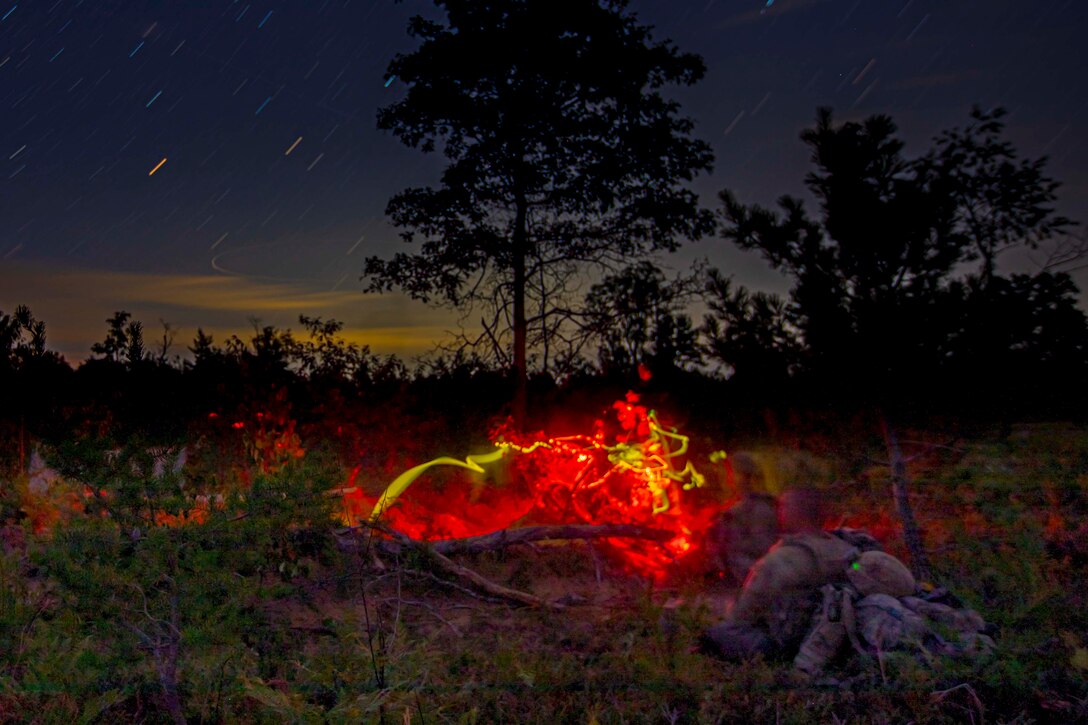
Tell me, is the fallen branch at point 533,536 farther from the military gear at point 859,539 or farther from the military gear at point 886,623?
the military gear at point 886,623

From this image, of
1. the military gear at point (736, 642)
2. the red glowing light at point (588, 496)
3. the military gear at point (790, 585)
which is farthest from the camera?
the red glowing light at point (588, 496)

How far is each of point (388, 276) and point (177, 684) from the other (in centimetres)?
831

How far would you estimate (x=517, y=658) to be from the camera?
517cm

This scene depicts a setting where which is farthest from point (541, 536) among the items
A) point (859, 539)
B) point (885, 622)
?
point (885, 622)

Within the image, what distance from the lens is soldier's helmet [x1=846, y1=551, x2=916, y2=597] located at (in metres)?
5.67

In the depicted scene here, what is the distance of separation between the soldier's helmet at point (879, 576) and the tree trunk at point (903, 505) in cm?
180

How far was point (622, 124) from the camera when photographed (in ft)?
38.9

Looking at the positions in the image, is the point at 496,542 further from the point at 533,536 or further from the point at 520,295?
the point at 520,295

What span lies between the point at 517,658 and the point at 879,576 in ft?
8.12

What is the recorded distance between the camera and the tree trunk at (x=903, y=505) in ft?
24.5

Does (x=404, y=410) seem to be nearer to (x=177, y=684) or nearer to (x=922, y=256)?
(x=922, y=256)

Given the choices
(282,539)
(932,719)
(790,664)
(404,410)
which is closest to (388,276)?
(404,410)

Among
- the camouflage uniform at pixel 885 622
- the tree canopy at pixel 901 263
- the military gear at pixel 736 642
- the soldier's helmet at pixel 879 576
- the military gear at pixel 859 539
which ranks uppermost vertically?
the tree canopy at pixel 901 263

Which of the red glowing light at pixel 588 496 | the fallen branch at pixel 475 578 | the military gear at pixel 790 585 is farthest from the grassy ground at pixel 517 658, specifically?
the red glowing light at pixel 588 496
